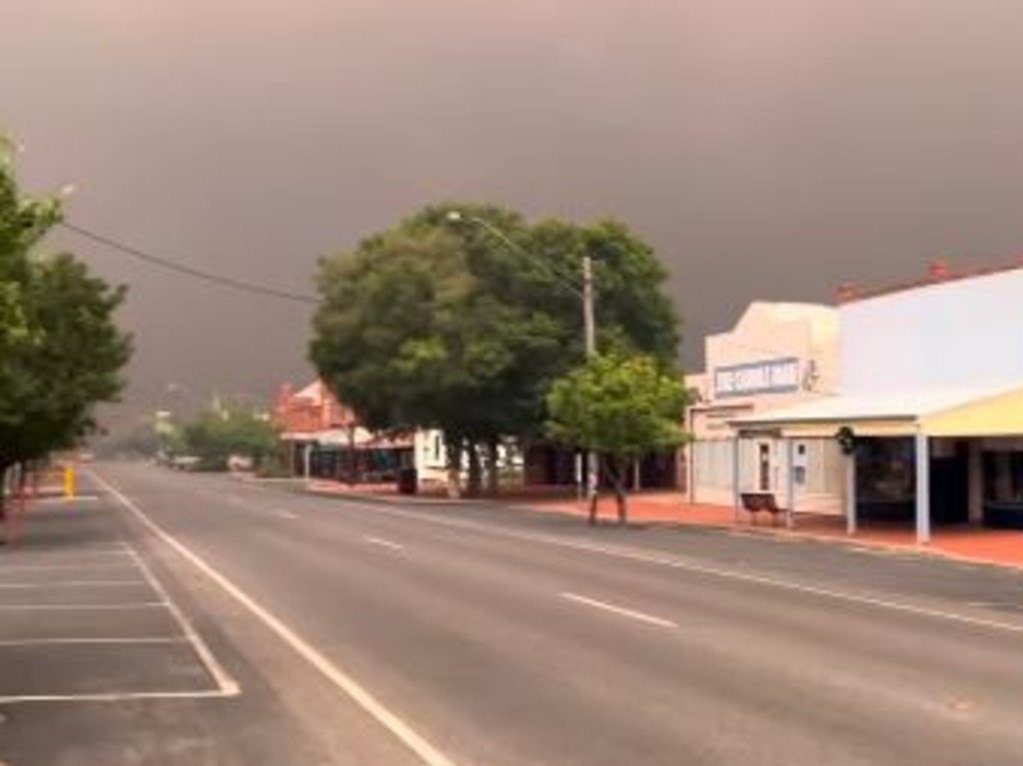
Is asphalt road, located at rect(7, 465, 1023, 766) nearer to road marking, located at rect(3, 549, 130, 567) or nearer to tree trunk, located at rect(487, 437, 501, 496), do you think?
road marking, located at rect(3, 549, 130, 567)

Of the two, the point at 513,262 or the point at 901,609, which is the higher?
the point at 513,262

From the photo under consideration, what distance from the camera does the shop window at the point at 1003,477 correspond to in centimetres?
4269

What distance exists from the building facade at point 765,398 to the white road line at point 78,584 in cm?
2350

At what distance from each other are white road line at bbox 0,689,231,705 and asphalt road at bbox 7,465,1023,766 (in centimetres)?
36

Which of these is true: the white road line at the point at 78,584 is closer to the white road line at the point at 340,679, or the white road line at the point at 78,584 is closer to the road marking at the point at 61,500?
the white road line at the point at 340,679

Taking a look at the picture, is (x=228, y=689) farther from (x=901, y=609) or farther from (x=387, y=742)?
(x=901, y=609)

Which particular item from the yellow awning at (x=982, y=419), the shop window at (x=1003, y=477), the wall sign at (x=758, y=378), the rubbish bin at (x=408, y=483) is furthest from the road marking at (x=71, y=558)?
the rubbish bin at (x=408, y=483)

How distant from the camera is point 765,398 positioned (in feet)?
192

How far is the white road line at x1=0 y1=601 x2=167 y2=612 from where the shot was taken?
23531mm

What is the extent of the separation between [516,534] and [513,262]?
30.8 m

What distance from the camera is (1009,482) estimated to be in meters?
43.3

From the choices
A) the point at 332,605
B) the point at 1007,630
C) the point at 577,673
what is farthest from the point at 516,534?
the point at 577,673

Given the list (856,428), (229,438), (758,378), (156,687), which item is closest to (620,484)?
(856,428)

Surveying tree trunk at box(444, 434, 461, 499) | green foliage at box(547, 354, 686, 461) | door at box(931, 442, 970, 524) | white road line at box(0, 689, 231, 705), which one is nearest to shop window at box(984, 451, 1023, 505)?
door at box(931, 442, 970, 524)
